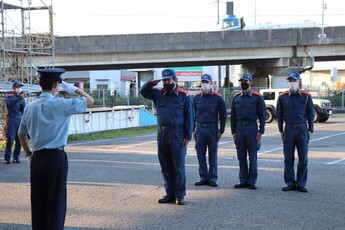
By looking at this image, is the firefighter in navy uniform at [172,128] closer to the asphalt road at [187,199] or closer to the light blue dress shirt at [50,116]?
the asphalt road at [187,199]

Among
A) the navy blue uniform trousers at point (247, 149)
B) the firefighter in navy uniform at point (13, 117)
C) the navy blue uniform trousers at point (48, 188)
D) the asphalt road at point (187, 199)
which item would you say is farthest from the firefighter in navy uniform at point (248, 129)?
the firefighter in navy uniform at point (13, 117)

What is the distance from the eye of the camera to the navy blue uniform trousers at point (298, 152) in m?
8.83

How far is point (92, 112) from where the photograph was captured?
22.5m

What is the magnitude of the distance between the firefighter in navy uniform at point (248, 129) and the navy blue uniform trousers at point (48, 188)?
4.62 m

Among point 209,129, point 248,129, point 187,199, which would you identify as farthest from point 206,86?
point 187,199

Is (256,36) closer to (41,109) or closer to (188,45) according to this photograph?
(188,45)

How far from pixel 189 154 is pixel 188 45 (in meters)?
26.5

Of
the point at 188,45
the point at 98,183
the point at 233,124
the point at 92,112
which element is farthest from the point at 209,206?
the point at 188,45

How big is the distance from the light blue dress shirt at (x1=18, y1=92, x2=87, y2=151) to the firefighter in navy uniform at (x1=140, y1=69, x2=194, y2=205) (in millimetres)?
2648

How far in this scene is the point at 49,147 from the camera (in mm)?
5105

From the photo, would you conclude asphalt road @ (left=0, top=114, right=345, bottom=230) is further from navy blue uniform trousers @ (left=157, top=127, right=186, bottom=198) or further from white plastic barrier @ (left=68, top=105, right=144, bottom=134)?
white plastic barrier @ (left=68, top=105, right=144, bottom=134)

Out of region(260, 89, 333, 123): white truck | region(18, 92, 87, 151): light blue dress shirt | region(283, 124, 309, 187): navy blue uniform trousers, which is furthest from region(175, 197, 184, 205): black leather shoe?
region(260, 89, 333, 123): white truck

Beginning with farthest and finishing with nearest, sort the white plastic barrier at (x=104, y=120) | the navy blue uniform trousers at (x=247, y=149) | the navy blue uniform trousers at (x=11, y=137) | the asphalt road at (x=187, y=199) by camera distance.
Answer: the white plastic barrier at (x=104, y=120), the navy blue uniform trousers at (x=11, y=137), the navy blue uniform trousers at (x=247, y=149), the asphalt road at (x=187, y=199)

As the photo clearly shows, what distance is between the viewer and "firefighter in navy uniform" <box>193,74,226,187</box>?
9383 mm
